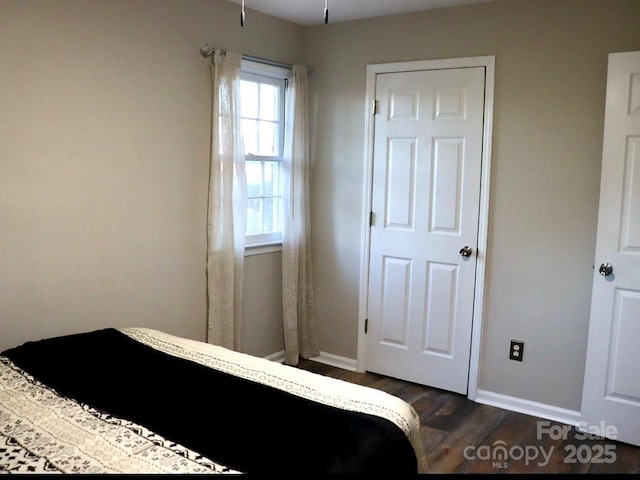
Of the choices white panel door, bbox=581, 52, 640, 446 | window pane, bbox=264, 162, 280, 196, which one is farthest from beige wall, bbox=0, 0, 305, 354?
white panel door, bbox=581, 52, 640, 446

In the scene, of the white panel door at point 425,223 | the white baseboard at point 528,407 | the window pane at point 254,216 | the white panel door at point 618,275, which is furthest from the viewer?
the window pane at point 254,216

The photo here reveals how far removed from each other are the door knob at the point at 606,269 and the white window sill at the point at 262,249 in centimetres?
209

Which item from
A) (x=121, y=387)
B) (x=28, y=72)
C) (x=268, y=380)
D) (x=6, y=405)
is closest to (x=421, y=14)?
(x=28, y=72)

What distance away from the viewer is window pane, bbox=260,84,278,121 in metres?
3.99

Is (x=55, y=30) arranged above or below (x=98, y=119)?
above

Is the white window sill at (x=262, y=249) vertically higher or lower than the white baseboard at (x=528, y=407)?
higher

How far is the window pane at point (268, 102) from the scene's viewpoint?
3.99 metres

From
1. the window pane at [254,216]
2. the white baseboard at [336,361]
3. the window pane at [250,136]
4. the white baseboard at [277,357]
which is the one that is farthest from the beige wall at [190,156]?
the white baseboard at [336,361]

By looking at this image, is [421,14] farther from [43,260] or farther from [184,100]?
[43,260]

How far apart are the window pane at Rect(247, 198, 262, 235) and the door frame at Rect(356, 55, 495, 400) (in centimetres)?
73

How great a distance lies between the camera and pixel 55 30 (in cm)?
268

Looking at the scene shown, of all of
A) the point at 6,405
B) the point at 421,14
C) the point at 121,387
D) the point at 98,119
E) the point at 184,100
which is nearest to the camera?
the point at 6,405

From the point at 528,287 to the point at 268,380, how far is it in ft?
6.57

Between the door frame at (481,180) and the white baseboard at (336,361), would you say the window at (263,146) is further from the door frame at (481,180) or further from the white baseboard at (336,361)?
the white baseboard at (336,361)
